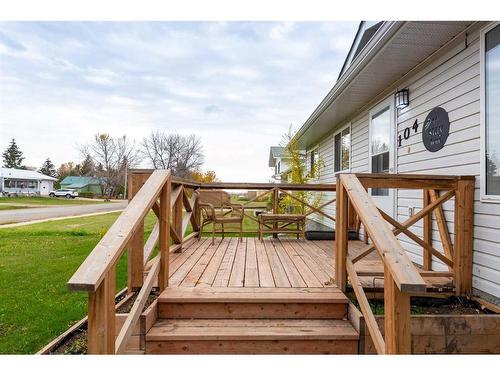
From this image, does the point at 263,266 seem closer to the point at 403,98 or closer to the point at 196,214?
the point at 196,214

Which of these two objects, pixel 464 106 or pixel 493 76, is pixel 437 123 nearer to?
pixel 464 106

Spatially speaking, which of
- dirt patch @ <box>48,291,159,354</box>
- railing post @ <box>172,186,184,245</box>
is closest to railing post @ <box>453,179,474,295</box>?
dirt patch @ <box>48,291,159,354</box>

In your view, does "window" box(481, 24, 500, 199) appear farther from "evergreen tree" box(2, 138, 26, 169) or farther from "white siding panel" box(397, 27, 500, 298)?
"evergreen tree" box(2, 138, 26, 169)

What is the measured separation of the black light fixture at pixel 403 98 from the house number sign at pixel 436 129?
42 centimetres

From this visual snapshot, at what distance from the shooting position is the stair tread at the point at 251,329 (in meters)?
2.43

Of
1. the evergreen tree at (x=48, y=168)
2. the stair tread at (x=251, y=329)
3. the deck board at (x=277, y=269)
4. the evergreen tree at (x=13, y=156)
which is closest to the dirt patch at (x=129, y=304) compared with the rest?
the stair tread at (x=251, y=329)

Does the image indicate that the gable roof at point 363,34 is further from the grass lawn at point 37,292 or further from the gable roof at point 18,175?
the gable roof at point 18,175

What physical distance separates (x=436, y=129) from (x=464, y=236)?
1.34 metres

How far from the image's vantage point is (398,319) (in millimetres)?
1852

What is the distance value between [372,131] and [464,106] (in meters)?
2.46

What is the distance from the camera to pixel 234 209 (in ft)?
19.5
